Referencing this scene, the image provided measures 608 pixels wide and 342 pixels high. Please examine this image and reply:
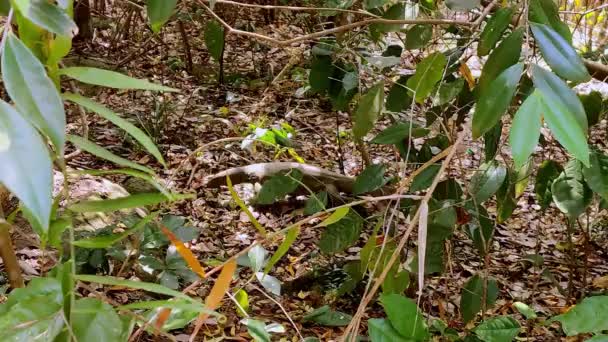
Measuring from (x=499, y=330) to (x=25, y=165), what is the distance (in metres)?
1.00

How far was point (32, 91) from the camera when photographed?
402mm

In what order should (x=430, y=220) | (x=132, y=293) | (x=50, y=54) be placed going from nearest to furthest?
(x=50, y=54)
(x=430, y=220)
(x=132, y=293)

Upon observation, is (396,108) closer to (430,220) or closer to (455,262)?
(430,220)

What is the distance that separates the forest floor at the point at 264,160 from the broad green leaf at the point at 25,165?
1005mm

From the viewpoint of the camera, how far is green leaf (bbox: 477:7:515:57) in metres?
0.98

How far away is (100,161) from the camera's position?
2.75m

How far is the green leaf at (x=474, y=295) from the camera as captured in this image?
1466 millimetres

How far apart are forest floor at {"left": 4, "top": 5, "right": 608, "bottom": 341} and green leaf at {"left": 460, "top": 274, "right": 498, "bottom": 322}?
0.05 meters

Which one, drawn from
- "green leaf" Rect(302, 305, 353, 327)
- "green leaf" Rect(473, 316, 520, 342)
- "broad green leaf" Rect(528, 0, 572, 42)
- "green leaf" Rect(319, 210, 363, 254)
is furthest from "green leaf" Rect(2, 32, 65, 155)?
"green leaf" Rect(302, 305, 353, 327)

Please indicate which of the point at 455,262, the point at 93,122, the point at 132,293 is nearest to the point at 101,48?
the point at 93,122

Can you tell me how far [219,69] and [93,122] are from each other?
0.95m

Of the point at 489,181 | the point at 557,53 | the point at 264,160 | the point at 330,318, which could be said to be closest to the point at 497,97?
the point at 557,53

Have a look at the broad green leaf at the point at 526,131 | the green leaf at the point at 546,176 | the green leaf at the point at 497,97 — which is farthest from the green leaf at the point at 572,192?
the broad green leaf at the point at 526,131

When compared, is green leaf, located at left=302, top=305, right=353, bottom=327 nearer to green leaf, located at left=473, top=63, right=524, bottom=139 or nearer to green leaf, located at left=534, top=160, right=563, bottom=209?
green leaf, located at left=534, top=160, right=563, bottom=209
